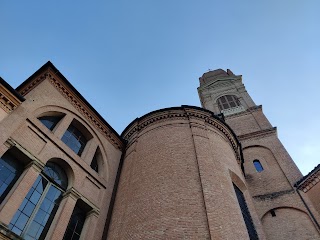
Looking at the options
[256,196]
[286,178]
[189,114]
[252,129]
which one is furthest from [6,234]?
[252,129]

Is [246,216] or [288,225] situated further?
[288,225]

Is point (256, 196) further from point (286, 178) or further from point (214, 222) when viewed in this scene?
point (214, 222)

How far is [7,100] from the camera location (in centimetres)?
862

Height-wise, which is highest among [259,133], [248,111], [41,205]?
[248,111]

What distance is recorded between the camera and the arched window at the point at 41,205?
7.80m

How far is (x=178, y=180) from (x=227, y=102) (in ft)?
58.1

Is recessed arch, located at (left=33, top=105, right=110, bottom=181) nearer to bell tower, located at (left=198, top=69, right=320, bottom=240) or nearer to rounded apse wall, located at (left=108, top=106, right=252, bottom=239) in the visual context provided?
rounded apse wall, located at (left=108, top=106, right=252, bottom=239)

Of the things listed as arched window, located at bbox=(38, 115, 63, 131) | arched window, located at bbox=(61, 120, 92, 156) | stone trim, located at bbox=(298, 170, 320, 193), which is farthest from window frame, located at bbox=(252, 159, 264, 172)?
arched window, located at bbox=(38, 115, 63, 131)

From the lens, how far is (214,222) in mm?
8438

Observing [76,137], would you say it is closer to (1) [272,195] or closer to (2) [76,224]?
(2) [76,224]

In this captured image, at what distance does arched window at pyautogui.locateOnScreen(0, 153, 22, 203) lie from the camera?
7.92 metres

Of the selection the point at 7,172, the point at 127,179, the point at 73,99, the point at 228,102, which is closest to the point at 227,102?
the point at 228,102

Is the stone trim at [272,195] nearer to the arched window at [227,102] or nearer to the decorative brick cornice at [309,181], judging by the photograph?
the decorative brick cornice at [309,181]

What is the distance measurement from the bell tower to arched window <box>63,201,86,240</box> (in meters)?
8.71
